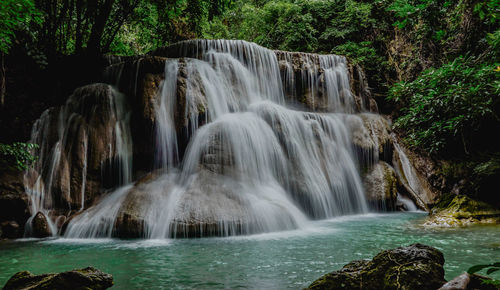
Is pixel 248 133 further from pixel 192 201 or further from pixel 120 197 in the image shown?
pixel 120 197

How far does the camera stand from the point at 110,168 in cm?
858

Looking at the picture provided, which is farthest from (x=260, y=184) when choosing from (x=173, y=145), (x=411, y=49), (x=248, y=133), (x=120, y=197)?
(x=411, y=49)

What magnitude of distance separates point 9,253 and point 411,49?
53.5 ft

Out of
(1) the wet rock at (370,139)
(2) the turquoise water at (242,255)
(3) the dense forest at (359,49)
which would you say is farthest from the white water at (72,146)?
(1) the wet rock at (370,139)

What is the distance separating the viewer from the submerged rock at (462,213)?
7238 mm

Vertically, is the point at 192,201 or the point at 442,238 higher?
the point at 192,201

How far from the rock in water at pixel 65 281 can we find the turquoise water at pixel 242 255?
0.57 meters

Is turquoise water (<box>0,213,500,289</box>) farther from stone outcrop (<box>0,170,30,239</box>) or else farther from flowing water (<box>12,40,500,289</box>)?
stone outcrop (<box>0,170,30,239</box>)

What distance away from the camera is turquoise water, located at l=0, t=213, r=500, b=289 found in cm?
385

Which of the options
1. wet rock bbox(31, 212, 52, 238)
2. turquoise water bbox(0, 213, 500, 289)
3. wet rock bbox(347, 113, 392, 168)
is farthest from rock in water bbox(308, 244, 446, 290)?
wet rock bbox(347, 113, 392, 168)

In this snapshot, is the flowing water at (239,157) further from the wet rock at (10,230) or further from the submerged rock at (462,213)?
the submerged rock at (462,213)

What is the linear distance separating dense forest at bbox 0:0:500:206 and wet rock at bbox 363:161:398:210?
1.41m

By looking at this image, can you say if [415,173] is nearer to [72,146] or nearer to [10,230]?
[72,146]

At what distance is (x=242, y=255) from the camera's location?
491 cm
